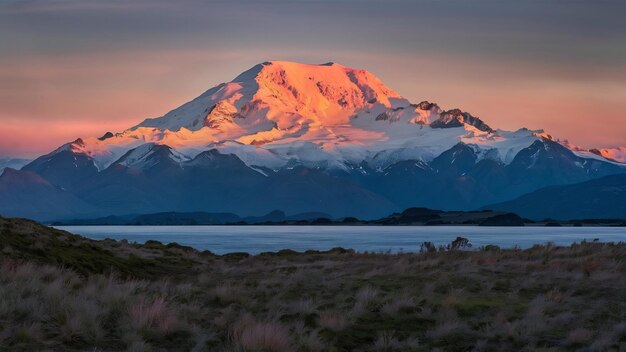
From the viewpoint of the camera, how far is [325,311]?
71.8ft

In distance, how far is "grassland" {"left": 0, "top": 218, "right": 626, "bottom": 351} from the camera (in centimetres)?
1758

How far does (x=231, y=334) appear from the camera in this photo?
60.7 ft

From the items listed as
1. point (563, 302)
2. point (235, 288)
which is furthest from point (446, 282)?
point (235, 288)

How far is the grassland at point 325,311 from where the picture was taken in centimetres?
1758

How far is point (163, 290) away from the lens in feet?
82.9

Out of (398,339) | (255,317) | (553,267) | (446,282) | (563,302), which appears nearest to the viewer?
(398,339)

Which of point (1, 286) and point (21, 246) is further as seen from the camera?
point (21, 246)

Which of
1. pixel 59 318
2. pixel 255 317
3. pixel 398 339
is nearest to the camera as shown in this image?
pixel 59 318

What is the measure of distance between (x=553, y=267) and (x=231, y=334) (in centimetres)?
2008

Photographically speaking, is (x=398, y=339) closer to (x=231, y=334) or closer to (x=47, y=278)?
(x=231, y=334)

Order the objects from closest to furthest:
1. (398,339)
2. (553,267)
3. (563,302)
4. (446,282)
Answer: (398,339), (563,302), (446,282), (553,267)

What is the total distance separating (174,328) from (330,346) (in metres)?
3.38

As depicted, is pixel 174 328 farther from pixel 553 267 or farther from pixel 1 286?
pixel 553 267

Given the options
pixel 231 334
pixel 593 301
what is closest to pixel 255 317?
pixel 231 334
